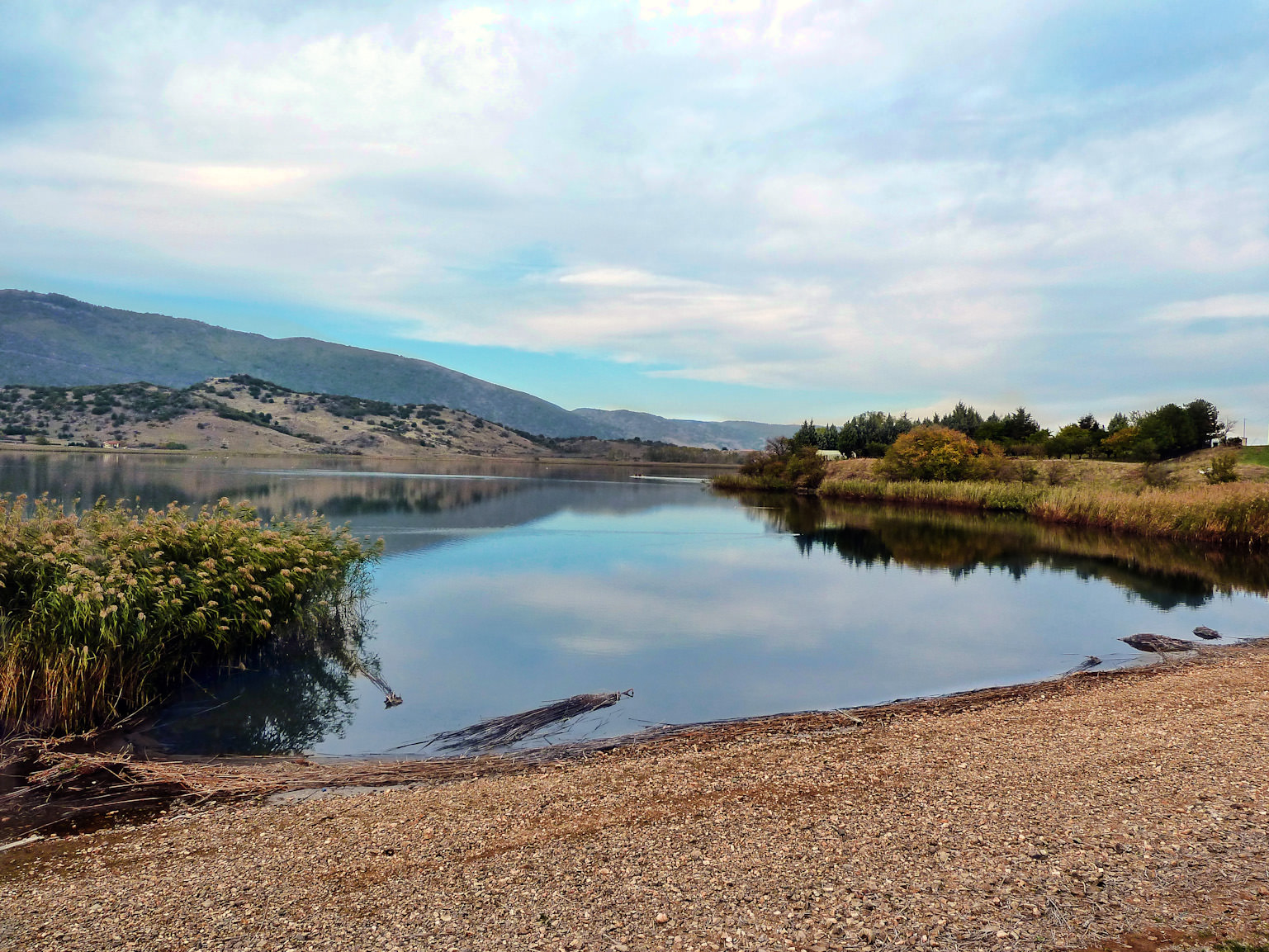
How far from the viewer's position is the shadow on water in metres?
21.4

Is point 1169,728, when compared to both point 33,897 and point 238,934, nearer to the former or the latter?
point 238,934

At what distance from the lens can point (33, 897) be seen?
4672 mm

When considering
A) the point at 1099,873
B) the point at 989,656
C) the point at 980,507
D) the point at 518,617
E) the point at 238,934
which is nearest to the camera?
the point at 238,934

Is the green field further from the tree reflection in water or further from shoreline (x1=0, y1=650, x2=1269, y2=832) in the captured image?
the tree reflection in water

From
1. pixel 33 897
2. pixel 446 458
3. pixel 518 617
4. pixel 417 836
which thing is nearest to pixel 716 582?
pixel 518 617

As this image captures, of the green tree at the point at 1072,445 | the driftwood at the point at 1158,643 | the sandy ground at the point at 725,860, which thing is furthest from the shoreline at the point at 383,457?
the sandy ground at the point at 725,860

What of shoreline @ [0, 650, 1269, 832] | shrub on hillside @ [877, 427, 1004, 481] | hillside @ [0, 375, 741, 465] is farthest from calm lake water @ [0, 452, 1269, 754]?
hillside @ [0, 375, 741, 465]

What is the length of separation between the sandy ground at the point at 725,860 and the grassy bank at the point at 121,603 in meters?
3.16

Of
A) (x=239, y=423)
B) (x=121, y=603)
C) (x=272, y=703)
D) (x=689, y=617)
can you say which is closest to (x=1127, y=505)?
(x=689, y=617)

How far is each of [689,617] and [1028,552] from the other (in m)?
17.8

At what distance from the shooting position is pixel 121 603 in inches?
330

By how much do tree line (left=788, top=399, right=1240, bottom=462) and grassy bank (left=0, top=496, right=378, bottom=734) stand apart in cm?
5815

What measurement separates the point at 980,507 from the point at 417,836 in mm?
46958

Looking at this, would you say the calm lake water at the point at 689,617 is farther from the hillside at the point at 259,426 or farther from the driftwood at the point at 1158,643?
the hillside at the point at 259,426
